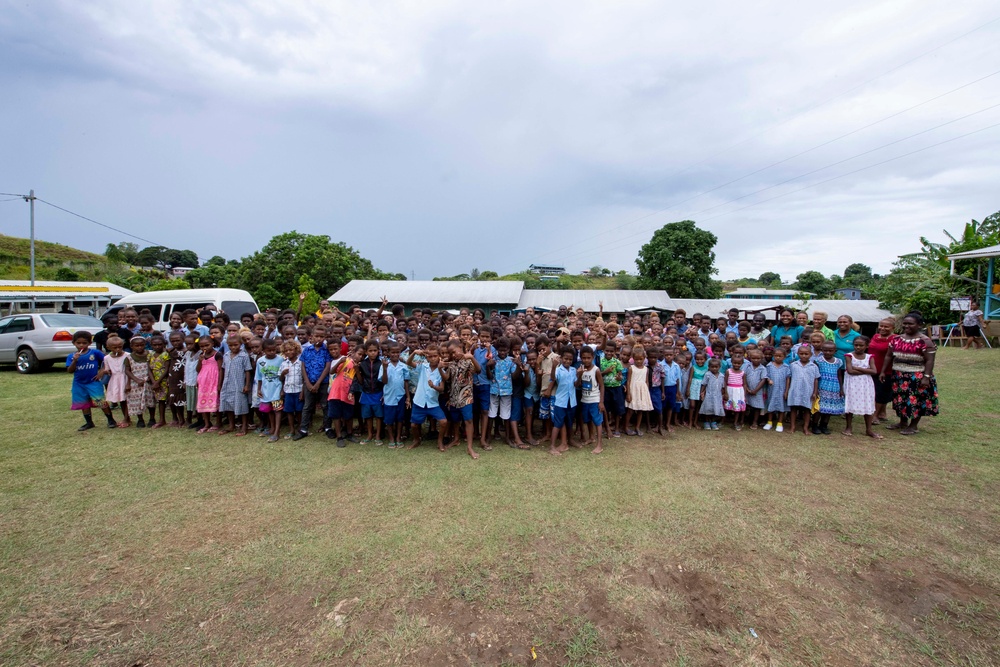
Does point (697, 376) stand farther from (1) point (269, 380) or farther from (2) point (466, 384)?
(1) point (269, 380)

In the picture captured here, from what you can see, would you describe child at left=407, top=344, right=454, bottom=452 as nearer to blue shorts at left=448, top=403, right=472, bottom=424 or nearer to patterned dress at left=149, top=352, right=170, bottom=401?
blue shorts at left=448, top=403, right=472, bottom=424

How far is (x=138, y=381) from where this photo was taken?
252 inches

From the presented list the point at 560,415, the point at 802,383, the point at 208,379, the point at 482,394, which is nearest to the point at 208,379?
the point at 208,379

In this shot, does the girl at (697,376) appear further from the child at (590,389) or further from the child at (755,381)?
the child at (590,389)

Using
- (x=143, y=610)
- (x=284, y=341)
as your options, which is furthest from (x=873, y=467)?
(x=284, y=341)

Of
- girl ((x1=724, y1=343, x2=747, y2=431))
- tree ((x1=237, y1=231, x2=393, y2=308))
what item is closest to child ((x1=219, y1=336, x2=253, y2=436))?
girl ((x1=724, y1=343, x2=747, y2=431))

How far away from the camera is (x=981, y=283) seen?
15.7 m

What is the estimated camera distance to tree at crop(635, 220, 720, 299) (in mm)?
35656

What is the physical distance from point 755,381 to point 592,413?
2685 mm

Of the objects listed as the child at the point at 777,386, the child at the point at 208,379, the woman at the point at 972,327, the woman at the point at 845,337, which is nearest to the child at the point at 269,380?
the child at the point at 208,379

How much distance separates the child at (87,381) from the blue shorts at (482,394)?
16.7ft

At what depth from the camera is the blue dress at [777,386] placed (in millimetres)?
6445

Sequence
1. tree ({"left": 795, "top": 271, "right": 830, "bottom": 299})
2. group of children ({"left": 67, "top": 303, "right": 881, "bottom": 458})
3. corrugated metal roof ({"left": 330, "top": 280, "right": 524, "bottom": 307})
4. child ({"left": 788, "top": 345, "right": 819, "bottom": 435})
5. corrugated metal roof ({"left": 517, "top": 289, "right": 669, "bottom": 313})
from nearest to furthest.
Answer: group of children ({"left": 67, "top": 303, "right": 881, "bottom": 458}), child ({"left": 788, "top": 345, "right": 819, "bottom": 435}), corrugated metal roof ({"left": 330, "top": 280, "right": 524, "bottom": 307}), corrugated metal roof ({"left": 517, "top": 289, "right": 669, "bottom": 313}), tree ({"left": 795, "top": 271, "right": 830, "bottom": 299})

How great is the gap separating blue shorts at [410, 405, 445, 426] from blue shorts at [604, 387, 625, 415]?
2.19 m
